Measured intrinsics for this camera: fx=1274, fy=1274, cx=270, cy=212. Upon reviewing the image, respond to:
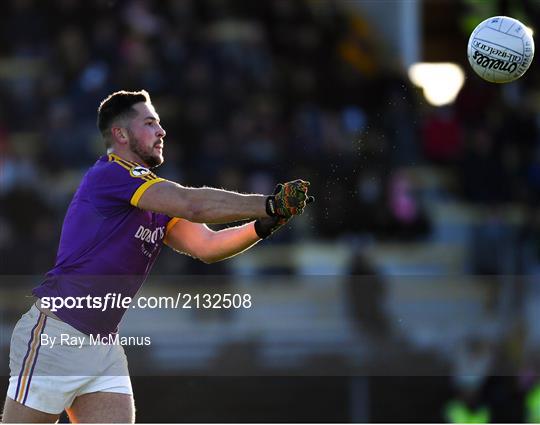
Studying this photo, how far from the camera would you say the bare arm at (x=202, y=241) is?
19.2 feet

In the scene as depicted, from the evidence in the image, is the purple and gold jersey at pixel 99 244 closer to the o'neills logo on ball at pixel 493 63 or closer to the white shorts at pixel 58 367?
the white shorts at pixel 58 367

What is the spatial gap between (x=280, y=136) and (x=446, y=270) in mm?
1938

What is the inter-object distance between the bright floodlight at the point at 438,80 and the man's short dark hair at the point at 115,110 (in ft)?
20.1

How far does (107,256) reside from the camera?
5.55 metres

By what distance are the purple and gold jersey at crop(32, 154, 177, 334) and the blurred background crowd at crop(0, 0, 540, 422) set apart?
3012mm

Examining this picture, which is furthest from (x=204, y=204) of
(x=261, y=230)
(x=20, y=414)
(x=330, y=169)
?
(x=330, y=169)

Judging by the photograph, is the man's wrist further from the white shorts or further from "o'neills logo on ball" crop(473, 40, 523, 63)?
"o'neills logo on ball" crop(473, 40, 523, 63)

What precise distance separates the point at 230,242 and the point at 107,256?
607 mm

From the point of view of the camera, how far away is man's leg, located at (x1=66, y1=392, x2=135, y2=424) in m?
5.42

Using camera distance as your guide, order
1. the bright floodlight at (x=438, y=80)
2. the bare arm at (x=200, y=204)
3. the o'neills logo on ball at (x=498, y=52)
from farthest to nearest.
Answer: the bright floodlight at (x=438, y=80) < the o'neills logo on ball at (x=498, y=52) < the bare arm at (x=200, y=204)

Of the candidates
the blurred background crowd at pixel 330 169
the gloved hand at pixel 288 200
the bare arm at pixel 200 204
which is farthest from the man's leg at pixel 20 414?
the blurred background crowd at pixel 330 169

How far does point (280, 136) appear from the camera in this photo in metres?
11.5

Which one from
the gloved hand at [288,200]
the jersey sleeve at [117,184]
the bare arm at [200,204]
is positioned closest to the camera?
the gloved hand at [288,200]

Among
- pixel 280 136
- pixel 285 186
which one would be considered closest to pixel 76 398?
pixel 285 186
